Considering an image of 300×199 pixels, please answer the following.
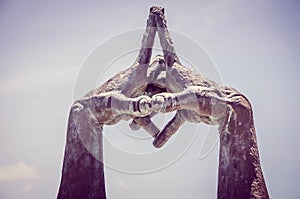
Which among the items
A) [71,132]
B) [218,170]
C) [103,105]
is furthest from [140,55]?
[218,170]

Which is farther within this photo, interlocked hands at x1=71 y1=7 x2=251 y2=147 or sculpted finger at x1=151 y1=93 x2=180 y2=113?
interlocked hands at x1=71 y1=7 x2=251 y2=147

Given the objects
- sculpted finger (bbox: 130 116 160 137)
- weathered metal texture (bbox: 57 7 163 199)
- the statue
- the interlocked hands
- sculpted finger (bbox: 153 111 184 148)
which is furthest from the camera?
sculpted finger (bbox: 130 116 160 137)

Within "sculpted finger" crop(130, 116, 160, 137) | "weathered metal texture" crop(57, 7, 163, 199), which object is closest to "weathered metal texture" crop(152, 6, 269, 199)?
"weathered metal texture" crop(57, 7, 163, 199)

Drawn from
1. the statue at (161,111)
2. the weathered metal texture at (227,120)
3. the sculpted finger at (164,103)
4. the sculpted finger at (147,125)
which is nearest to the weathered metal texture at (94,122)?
the statue at (161,111)

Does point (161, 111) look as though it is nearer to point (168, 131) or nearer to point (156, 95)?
point (156, 95)

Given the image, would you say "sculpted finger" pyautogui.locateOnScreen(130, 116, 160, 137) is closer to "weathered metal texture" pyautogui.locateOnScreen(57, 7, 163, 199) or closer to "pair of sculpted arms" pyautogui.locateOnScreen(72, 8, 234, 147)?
"pair of sculpted arms" pyautogui.locateOnScreen(72, 8, 234, 147)

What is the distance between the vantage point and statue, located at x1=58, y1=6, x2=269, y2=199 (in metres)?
18.1

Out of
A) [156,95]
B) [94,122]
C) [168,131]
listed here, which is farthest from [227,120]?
[94,122]

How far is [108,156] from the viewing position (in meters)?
20.9

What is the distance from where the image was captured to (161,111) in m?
18.4

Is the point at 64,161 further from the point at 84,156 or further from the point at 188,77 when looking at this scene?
the point at 188,77

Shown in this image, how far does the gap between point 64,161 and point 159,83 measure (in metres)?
4.68

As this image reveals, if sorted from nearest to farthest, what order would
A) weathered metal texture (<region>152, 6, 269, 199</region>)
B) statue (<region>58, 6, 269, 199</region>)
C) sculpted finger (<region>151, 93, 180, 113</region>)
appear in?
weathered metal texture (<region>152, 6, 269, 199</region>) < statue (<region>58, 6, 269, 199</region>) < sculpted finger (<region>151, 93, 180, 113</region>)

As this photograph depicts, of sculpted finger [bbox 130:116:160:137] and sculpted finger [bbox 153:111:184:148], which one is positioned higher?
sculpted finger [bbox 130:116:160:137]
